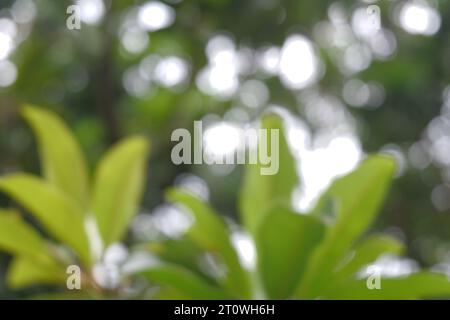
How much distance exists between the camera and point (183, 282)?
2.41ft

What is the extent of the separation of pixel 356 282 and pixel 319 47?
1.12 metres

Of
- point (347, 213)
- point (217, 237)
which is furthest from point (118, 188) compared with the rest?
point (347, 213)

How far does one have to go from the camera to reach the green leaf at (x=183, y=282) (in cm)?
72

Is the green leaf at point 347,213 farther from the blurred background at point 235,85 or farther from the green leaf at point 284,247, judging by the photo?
the blurred background at point 235,85

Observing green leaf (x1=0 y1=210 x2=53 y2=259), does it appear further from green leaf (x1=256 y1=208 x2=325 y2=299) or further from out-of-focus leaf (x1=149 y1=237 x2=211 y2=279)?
green leaf (x1=256 y1=208 x2=325 y2=299)

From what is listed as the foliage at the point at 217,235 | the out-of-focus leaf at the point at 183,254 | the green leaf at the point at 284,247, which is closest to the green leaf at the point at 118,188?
the foliage at the point at 217,235

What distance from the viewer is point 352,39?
1.79 metres

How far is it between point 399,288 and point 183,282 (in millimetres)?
201

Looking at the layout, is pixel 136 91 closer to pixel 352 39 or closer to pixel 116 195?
pixel 352 39

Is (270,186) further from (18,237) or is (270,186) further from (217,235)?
(18,237)

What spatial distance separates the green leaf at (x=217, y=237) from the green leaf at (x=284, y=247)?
0.09ft

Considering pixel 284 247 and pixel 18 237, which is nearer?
pixel 284 247

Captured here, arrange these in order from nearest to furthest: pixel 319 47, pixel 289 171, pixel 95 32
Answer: pixel 289 171, pixel 95 32, pixel 319 47
